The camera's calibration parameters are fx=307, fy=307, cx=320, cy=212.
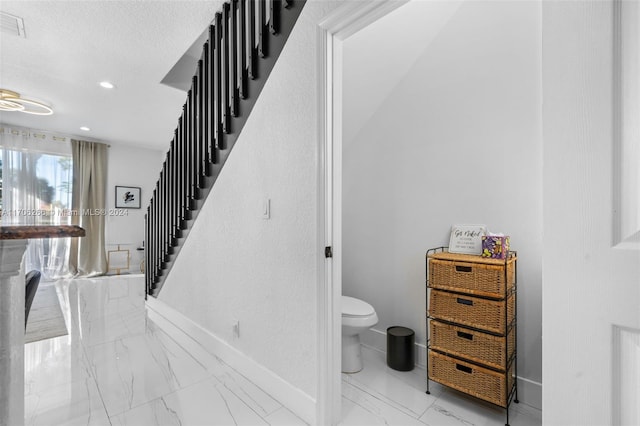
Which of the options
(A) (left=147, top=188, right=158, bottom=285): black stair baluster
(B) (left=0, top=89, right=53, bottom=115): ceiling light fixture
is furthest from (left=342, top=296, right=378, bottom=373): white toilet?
(B) (left=0, top=89, right=53, bottom=115): ceiling light fixture

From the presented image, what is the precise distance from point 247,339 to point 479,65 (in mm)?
2329

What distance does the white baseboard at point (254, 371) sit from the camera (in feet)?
5.25

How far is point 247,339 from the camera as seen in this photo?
2041mm

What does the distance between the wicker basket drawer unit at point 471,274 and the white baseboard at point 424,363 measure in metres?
0.58

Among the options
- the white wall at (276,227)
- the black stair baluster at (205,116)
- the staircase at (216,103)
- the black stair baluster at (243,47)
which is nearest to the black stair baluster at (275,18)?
the staircase at (216,103)

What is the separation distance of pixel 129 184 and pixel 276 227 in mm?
5620

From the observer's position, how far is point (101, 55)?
9.16 feet

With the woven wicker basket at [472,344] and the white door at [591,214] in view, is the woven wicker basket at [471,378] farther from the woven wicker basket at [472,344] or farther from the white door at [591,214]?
the white door at [591,214]

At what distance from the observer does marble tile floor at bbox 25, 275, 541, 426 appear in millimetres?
1599

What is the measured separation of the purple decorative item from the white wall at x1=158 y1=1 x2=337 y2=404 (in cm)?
99

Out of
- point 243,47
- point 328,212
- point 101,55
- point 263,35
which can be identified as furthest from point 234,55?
point 101,55

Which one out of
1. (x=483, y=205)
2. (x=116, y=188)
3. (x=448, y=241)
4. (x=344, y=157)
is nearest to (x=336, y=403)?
(x=448, y=241)

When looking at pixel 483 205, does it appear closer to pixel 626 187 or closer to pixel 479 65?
pixel 479 65

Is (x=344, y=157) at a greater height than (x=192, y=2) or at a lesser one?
lesser
